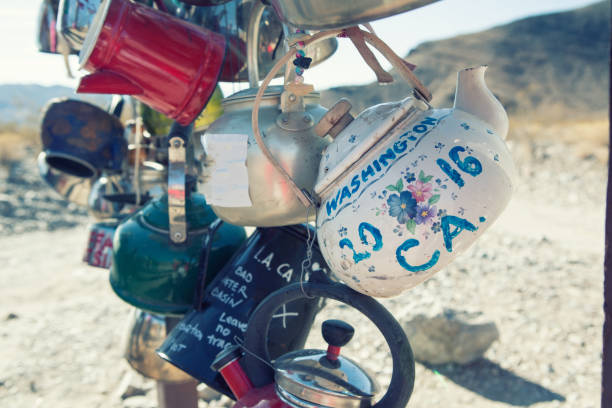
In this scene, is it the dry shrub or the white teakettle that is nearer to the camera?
the white teakettle

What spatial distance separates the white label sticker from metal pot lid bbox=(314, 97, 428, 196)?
144mm

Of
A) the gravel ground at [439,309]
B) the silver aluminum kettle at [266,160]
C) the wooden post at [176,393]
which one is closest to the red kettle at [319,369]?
the silver aluminum kettle at [266,160]

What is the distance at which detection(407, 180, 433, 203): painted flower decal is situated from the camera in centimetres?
65

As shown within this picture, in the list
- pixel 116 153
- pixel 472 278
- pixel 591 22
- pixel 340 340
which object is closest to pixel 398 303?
pixel 472 278

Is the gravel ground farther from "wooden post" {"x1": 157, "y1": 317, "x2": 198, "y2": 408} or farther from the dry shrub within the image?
the dry shrub

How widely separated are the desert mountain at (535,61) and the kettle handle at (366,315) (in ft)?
75.6

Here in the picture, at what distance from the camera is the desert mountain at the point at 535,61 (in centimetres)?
2659

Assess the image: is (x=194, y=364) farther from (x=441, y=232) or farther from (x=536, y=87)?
(x=536, y=87)

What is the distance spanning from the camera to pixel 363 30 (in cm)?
77

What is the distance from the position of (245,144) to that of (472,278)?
8.64ft

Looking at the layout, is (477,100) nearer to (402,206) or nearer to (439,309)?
(402,206)

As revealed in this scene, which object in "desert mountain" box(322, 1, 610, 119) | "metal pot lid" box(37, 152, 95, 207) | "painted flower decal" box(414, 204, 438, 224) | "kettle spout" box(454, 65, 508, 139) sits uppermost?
"kettle spout" box(454, 65, 508, 139)

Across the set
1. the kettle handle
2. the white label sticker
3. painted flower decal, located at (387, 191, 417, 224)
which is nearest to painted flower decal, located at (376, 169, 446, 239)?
painted flower decal, located at (387, 191, 417, 224)

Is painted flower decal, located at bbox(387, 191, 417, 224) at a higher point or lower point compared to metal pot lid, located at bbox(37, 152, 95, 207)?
higher
